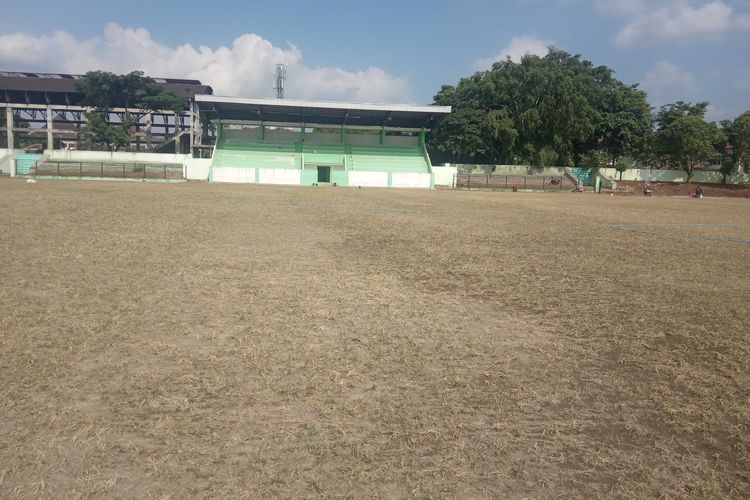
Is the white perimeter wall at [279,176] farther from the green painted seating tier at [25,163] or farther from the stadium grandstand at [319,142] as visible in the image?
the green painted seating tier at [25,163]

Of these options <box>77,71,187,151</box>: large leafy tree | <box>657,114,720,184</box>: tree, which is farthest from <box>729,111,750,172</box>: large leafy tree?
<box>77,71,187,151</box>: large leafy tree

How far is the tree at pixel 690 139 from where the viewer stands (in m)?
49.2

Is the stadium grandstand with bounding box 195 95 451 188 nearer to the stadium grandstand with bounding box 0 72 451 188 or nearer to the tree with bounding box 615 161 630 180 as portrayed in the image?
the stadium grandstand with bounding box 0 72 451 188

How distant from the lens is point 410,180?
47.4 metres

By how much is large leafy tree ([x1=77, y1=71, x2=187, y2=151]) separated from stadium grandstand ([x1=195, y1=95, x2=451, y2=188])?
890cm

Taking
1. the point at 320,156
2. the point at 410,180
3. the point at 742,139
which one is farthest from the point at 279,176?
the point at 742,139

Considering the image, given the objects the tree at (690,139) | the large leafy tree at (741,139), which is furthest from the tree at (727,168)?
the tree at (690,139)

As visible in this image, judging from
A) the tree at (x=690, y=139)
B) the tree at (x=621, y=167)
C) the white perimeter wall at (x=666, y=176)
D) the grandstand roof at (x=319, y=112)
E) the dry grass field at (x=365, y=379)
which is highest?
the grandstand roof at (x=319, y=112)

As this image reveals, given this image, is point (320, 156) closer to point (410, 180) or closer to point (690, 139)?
point (410, 180)

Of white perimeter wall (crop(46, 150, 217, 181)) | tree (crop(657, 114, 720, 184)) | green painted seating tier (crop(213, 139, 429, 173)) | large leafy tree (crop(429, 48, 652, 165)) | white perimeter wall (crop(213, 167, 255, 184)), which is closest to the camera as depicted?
white perimeter wall (crop(213, 167, 255, 184))

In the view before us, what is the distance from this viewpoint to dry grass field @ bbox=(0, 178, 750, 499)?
2.41m

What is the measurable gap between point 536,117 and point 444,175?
11.0m

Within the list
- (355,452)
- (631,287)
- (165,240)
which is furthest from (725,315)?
(165,240)

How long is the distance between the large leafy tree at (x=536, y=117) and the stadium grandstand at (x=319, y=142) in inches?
179
